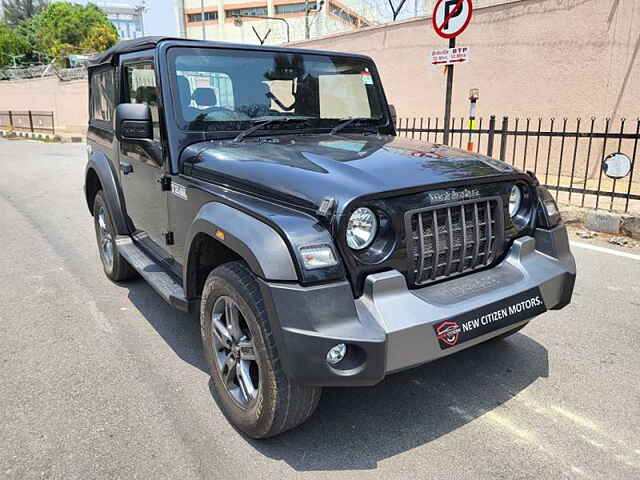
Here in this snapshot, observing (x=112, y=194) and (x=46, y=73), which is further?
(x=46, y=73)

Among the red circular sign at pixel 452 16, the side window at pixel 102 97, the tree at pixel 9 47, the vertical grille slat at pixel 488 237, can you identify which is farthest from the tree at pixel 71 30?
the vertical grille slat at pixel 488 237

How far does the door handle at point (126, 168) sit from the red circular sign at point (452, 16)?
4.67m

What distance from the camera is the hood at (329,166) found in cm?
238

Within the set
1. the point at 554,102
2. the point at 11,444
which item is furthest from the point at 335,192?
the point at 554,102

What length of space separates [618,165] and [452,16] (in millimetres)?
2812

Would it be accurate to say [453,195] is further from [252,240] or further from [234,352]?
[234,352]

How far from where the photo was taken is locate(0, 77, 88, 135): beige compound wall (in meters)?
31.2

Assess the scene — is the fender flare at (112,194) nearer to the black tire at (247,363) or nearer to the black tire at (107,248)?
the black tire at (107,248)

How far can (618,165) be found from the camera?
644cm

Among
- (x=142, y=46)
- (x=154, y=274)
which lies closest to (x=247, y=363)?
(x=154, y=274)

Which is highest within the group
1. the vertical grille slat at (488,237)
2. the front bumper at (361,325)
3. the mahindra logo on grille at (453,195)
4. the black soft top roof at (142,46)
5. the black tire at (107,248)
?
the black soft top roof at (142,46)

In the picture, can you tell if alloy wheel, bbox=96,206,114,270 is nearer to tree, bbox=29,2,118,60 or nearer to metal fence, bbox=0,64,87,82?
metal fence, bbox=0,64,87,82

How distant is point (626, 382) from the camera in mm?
3096

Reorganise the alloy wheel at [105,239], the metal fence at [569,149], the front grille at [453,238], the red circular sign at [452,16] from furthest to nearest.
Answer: the metal fence at [569,149], the red circular sign at [452,16], the alloy wheel at [105,239], the front grille at [453,238]
